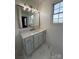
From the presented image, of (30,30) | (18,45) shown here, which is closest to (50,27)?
(30,30)

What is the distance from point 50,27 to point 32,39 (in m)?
0.28

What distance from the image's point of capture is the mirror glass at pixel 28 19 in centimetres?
105

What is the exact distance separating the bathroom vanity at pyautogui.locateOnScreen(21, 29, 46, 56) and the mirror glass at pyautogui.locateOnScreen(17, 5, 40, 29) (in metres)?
0.08

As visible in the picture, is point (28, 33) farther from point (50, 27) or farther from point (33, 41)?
point (50, 27)

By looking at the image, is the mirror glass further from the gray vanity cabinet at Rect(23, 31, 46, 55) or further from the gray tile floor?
the gray tile floor

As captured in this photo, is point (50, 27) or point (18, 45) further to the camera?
point (50, 27)

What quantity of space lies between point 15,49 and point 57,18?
62 centimetres

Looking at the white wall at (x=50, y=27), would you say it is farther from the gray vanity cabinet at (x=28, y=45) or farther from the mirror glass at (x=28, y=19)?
the gray vanity cabinet at (x=28, y=45)

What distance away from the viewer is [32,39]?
1.09 metres

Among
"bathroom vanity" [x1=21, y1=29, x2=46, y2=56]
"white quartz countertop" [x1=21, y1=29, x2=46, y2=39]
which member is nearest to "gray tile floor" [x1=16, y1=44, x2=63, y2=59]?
"bathroom vanity" [x1=21, y1=29, x2=46, y2=56]
